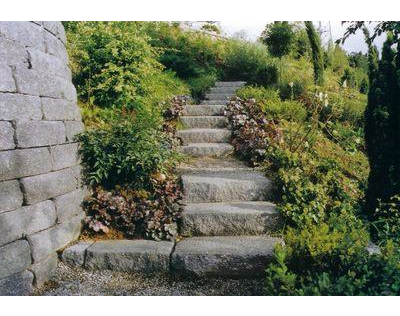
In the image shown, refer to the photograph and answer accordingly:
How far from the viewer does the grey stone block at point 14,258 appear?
2.83 metres

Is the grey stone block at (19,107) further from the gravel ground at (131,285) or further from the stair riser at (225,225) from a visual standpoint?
the stair riser at (225,225)

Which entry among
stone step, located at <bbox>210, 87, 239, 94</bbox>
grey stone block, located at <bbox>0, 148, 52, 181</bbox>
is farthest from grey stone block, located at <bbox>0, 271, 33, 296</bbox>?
stone step, located at <bbox>210, 87, 239, 94</bbox>

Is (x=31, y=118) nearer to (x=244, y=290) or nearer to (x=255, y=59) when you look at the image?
(x=244, y=290)

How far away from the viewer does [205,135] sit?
6.01m

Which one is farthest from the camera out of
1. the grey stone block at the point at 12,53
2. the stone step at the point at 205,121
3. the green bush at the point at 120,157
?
the stone step at the point at 205,121

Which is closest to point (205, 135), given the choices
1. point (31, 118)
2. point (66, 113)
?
point (66, 113)

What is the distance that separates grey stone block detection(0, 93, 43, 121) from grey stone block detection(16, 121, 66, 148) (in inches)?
2.5

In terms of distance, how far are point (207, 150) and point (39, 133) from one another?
2789 mm

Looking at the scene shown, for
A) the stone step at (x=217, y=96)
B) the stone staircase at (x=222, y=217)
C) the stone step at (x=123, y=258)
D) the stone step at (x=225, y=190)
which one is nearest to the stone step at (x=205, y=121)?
the stone staircase at (x=222, y=217)

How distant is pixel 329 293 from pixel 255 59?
827cm

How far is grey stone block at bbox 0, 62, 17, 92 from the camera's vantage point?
2.91 metres

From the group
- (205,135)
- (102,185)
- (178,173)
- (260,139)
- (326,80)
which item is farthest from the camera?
(326,80)

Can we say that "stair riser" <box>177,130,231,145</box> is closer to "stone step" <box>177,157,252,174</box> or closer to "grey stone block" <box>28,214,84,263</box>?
"stone step" <box>177,157,252,174</box>

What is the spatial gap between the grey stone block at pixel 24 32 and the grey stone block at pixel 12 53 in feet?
0.16
